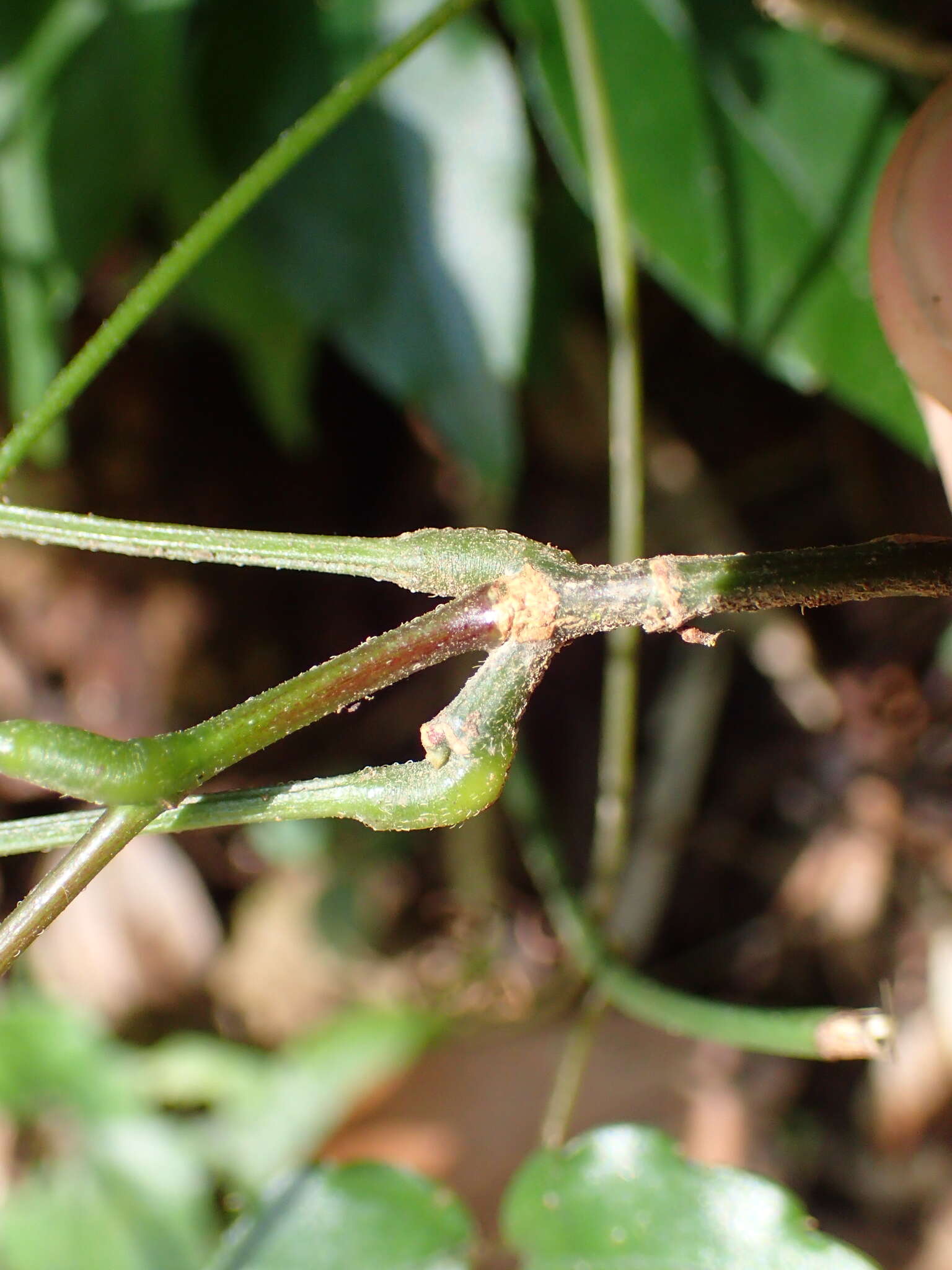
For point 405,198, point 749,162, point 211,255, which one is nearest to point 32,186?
point 211,255

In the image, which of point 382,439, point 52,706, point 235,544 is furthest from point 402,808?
point 52,706

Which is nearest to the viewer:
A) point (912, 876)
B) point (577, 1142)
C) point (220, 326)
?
point (577, 1142)

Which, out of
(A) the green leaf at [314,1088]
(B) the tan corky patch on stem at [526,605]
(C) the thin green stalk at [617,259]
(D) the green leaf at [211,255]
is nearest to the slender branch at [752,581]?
(B) the tan corky patch on stem at [526,605]

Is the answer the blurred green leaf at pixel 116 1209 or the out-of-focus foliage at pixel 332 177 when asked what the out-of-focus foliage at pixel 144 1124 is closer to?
the blurred green leaf at pixel 116 1209

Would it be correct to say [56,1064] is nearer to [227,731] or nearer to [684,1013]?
[684,1013]

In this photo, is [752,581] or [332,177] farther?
[332,177]

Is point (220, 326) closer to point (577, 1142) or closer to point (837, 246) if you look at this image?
point (837, 246)

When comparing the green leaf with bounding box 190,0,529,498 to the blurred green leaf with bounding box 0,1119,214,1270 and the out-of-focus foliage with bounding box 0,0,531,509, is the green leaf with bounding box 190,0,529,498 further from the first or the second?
the blurred green leaf with bounding box 0,1119,214,1270
